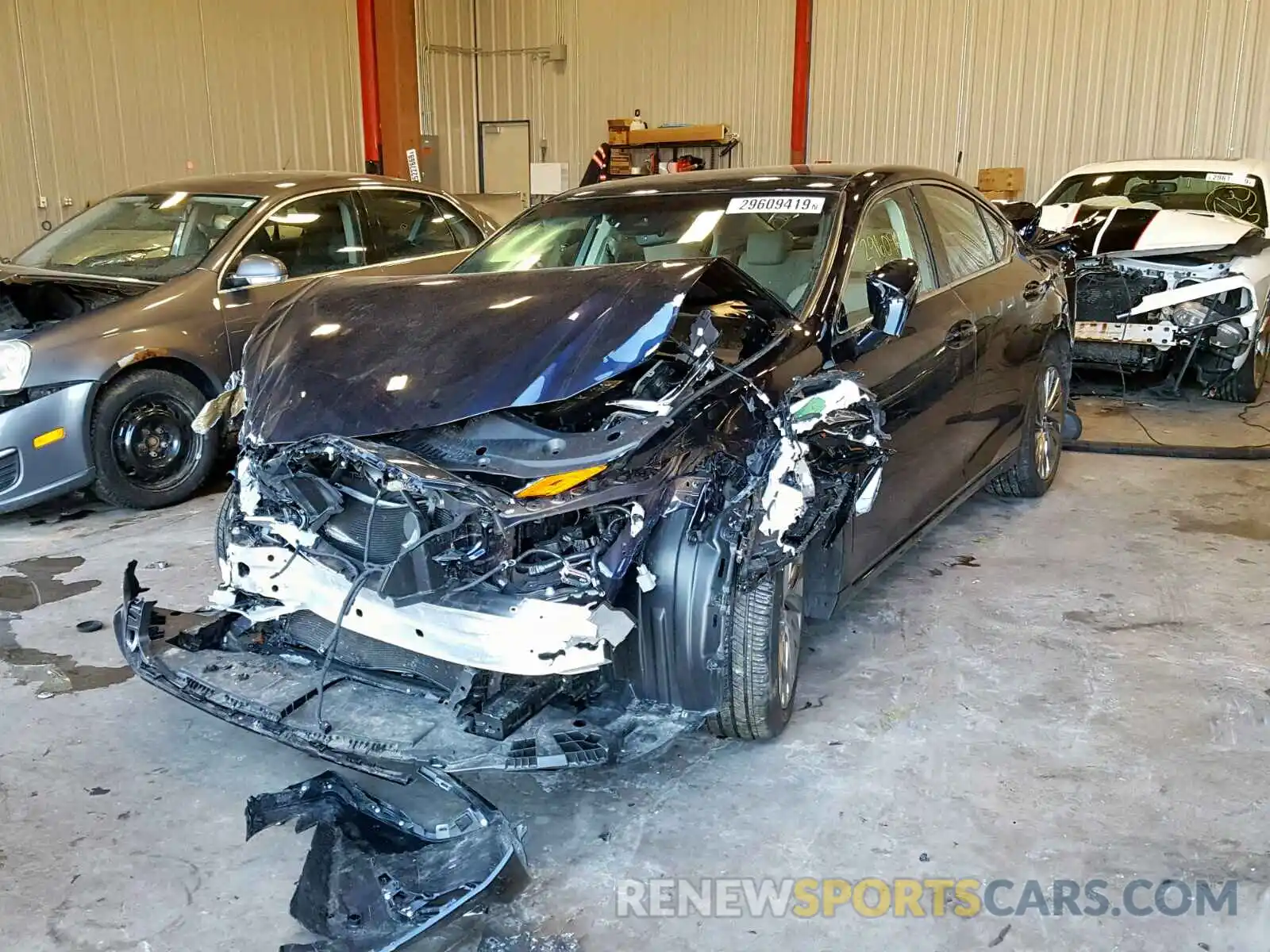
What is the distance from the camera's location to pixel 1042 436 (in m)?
4.86

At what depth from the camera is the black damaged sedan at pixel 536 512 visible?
224 cm

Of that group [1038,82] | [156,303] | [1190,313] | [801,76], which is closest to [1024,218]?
[1190,313]

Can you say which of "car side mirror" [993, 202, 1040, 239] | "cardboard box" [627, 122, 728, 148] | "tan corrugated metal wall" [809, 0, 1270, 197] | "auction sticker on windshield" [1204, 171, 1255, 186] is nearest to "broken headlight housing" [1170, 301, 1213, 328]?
"auction sticker on windshield" [1204, 171, 1255, 186]

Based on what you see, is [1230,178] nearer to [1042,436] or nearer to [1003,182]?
[1003,182]

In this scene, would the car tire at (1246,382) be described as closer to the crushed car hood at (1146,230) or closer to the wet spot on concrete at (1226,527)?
the crushed car hood at (1146,230)

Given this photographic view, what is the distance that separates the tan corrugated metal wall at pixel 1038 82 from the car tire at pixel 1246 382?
3.94 meters

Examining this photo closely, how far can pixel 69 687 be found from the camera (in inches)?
126

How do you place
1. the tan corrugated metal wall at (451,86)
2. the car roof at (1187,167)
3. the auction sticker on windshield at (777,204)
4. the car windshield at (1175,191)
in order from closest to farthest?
A: the auction sticker on windshield at (777,204)
the car windshield at (1175,191)
the car roof at (1187,167)
the tan corrugated metal wall at (451,86)

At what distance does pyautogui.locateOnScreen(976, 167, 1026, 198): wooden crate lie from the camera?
10820 millimetres

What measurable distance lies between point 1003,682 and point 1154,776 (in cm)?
57

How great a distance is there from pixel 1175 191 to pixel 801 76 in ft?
17.7

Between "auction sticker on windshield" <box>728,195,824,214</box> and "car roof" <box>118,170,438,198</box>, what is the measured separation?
3.02 metres

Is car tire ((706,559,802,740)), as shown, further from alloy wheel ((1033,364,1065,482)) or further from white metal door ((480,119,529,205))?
white metal door ((480,119,529,205))

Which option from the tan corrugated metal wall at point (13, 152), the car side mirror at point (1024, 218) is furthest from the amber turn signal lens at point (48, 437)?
the tan corrugated metal wall at point (13, 152)
